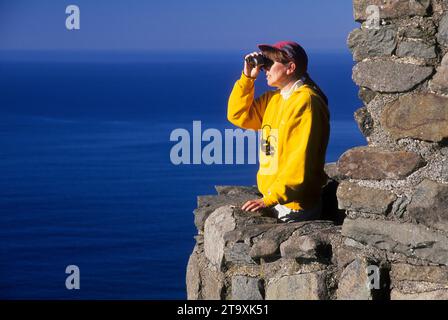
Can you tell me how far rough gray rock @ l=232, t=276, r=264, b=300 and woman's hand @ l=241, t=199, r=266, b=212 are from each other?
1.61 ft

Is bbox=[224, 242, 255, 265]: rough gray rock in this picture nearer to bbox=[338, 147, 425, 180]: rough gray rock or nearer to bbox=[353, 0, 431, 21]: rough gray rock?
bbox=[338, 147, 425, 180]: rough gray rock

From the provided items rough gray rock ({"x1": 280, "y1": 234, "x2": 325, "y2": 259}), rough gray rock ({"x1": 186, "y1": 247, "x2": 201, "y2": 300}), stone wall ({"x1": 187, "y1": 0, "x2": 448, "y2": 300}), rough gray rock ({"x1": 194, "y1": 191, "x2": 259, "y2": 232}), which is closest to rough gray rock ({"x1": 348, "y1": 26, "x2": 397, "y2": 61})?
stone wall ({"x1": 187, "y1": 0, "x2": 448, "y2": 300})

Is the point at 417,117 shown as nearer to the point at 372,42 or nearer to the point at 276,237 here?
the point at 372,42

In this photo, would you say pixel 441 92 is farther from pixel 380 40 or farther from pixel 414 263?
pixel 414 263

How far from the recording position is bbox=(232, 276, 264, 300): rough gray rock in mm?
6090

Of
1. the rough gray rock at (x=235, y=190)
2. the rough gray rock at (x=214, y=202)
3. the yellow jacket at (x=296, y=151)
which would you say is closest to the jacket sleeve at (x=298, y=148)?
the yellow jacket at (x=296, y=151)

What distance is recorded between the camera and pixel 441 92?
5215 millimetres

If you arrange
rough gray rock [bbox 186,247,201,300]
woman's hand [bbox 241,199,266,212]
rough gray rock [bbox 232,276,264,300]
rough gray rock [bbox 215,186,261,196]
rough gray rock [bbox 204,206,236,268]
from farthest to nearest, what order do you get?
1. rough gray rock [bbox 215,186,261,196]
2. rough gray rock [bbox 186,247,201,300]
3. woman's hand [bbox 241,199,266,212]
4. rough gray rock [bbox 204,206,236,268]
5. rough gray rock [bbox 232,276,264,300]

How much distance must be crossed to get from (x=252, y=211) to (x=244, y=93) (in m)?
0.86

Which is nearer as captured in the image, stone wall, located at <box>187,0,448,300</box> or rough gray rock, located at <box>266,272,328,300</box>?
stone wall, located at <box>187,0,448,300</box>

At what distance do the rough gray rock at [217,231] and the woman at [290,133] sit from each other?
15cm

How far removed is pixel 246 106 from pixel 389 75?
165 centimetres

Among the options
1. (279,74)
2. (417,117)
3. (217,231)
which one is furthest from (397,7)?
(217,231)

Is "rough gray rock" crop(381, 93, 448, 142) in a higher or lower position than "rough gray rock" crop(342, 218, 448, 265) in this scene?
higher
